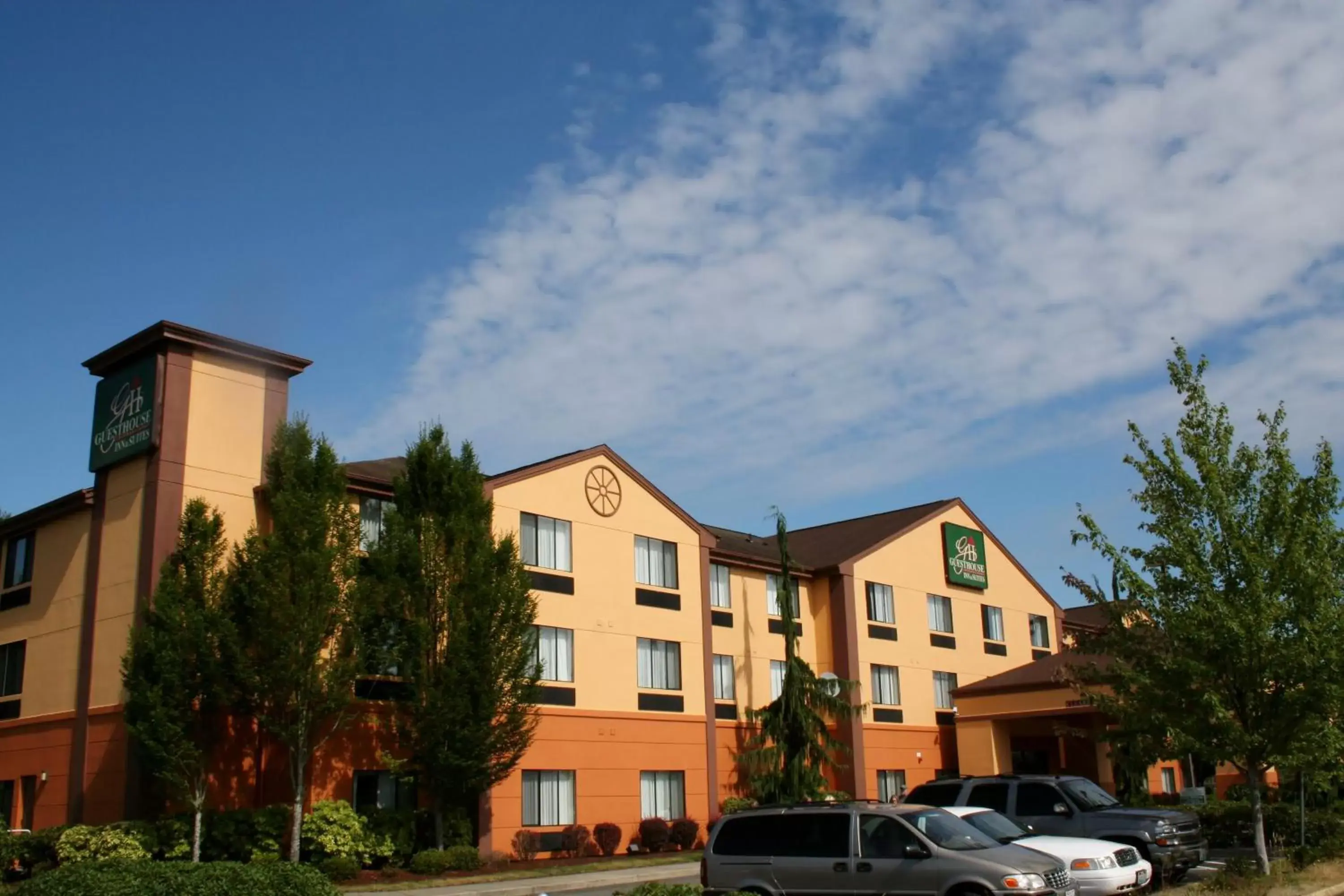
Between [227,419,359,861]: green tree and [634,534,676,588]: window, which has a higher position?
[634,534,676,588]: window

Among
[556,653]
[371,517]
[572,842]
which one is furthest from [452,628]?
[572,842]

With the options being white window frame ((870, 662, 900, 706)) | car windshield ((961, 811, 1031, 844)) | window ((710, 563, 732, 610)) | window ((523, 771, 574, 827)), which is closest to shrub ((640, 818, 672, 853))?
window ((523, 771, 574, 827))

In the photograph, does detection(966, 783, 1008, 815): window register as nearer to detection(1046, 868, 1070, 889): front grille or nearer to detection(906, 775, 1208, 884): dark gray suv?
detection(906, 775, 1208, 884): dark gray suv

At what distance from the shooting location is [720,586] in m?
38.0

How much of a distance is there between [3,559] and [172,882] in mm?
21527

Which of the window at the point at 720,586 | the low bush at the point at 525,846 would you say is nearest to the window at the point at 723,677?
the window at the point at 720,586

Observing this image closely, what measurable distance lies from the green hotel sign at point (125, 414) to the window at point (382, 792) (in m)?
8.68

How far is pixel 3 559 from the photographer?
32469mm

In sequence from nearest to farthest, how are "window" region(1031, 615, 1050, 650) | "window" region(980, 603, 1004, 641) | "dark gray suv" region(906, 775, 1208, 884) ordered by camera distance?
"dark gray suv" region(906, 775, 1208, 884) → "window" region(980, 603, 1004, 641) → "window" region(1031, 615, 1050, 650)

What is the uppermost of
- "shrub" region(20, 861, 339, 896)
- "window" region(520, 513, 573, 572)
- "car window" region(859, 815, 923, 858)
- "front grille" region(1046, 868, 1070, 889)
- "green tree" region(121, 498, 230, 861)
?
"window" region(520, 513, 573, 572)

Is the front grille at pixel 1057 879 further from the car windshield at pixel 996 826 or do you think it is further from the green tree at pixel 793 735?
the green tree at pixel 793 735

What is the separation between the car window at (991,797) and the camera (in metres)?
20.5

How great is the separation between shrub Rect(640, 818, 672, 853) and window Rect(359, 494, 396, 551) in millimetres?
10286

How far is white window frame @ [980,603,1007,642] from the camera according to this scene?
46.0 m
